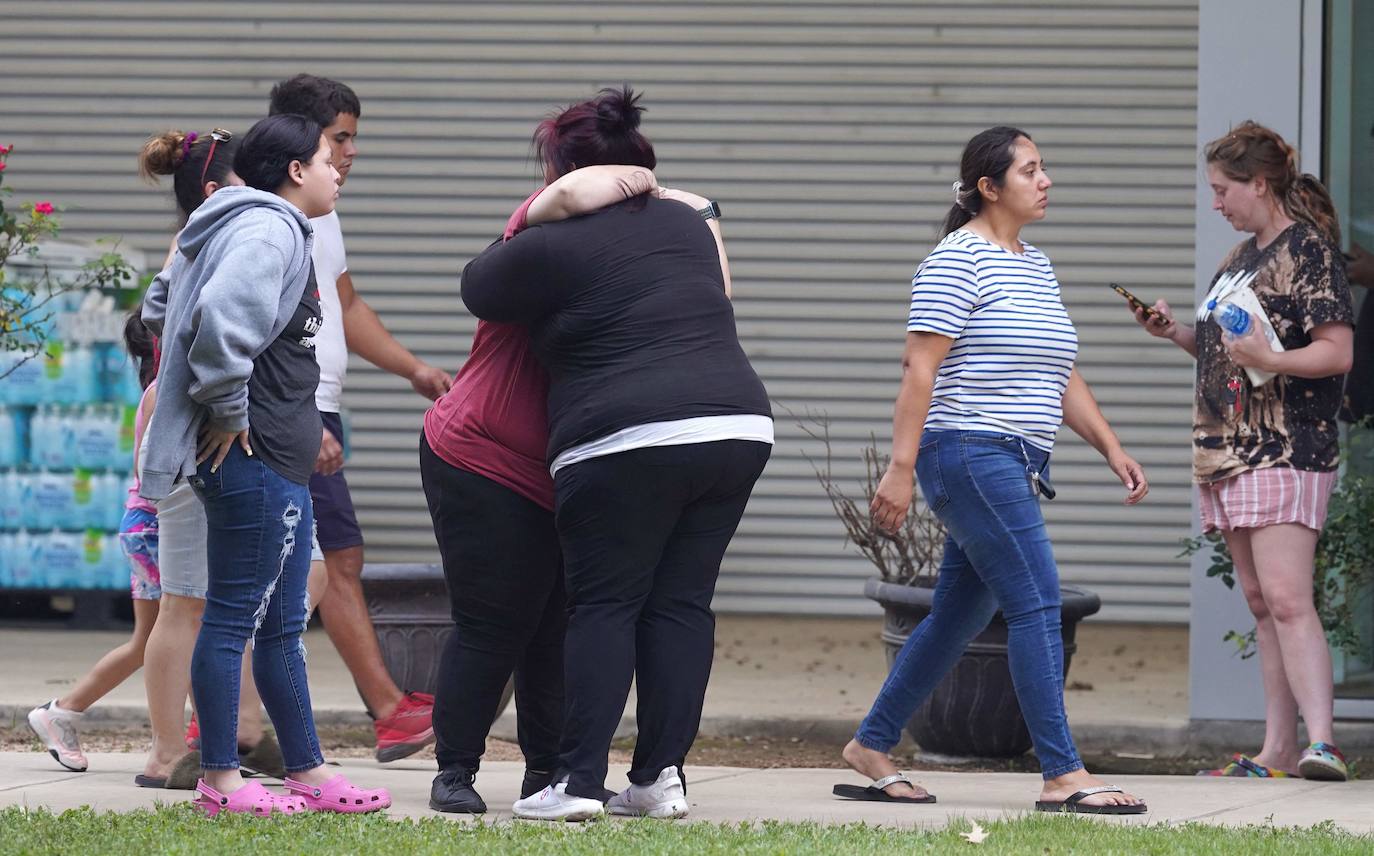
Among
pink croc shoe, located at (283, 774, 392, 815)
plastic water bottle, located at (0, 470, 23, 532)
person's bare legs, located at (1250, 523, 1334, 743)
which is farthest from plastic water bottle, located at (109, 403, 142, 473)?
person's bare legs, located at (1250, 523, 1334, 743)

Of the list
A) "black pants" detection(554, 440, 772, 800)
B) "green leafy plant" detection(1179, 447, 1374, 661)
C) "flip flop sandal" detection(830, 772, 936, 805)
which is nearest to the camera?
"black pants" detection(554, 440, 772, 800)

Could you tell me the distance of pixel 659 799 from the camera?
4.67 meters

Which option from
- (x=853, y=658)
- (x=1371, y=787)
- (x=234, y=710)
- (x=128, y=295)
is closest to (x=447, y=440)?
(x=234, y=710)

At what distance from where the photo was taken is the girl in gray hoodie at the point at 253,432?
14.4 ft

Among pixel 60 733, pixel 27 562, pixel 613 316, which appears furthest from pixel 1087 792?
pixel 27 562

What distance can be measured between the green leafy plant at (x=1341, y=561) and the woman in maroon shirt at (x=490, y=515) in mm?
2584

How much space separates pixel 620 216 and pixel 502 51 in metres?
6.18

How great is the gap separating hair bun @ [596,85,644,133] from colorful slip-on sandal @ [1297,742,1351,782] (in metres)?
2.92

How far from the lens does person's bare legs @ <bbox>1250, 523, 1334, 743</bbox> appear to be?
5742mm

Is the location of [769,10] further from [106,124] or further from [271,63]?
[106,124]

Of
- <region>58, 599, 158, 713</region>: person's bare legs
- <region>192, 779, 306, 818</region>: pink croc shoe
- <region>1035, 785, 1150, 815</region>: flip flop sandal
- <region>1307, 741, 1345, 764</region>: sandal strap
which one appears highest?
<region>58, 599, 158, 713</region>: person's bare legs

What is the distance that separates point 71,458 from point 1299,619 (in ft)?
20.7

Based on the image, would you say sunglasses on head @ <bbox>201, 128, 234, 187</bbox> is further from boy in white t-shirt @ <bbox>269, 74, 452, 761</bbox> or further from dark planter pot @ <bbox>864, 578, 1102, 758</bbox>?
dark planter pot @ <bbox>864, 578, 1102, 758</bbox>

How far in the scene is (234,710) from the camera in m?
4.61
